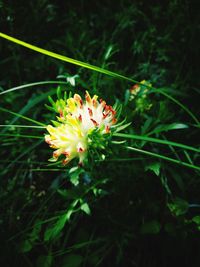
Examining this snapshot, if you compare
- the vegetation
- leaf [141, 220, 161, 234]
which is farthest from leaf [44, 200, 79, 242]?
leaf [141, 220, 161, 234]

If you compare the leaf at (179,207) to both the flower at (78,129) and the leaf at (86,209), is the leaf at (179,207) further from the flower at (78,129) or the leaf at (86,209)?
the flower at (78,129)

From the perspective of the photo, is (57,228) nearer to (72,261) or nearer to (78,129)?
(72,261)

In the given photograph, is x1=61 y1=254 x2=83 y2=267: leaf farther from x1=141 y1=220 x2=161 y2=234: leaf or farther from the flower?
the flower

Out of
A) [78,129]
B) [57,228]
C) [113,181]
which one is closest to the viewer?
[78,129]

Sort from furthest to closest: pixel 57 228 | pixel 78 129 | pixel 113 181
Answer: pixel 113 181, pixel 57 228, pixel 78 129

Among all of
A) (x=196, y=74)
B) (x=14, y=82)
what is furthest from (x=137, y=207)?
(x=14, y=82)

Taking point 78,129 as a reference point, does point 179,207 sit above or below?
below

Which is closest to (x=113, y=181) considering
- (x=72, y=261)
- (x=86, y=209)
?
(x=86, y=209)
